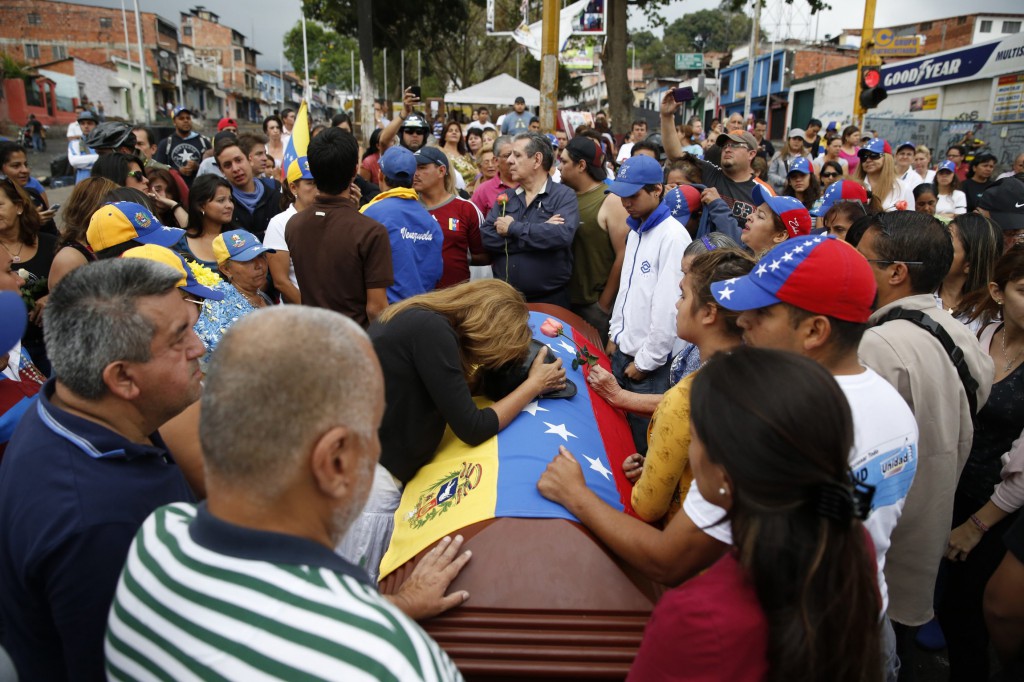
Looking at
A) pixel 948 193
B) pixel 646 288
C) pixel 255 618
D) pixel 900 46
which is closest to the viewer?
pixel 255 618

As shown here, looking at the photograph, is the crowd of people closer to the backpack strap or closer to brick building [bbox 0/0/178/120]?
the backpack strap

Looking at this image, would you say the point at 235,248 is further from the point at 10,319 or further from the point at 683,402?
the point at 683,402

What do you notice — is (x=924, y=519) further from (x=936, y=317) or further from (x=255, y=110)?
(x=255, y=110)

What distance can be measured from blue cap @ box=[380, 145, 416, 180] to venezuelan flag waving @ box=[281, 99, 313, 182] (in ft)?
2.83

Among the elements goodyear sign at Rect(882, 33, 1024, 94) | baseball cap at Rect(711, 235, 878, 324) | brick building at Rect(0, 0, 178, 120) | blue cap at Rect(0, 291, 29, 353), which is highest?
brick building at Rect(0, 0, 178, 120)

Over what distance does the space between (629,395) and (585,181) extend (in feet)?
9.40

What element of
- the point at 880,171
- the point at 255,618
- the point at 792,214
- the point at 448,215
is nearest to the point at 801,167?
the point at 880,171

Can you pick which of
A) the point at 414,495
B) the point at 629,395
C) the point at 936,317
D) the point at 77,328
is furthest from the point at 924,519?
the point at 77,328

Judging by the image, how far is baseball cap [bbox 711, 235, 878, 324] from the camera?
1989 mm

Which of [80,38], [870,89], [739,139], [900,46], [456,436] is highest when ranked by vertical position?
[80,38]

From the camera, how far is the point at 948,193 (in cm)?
887

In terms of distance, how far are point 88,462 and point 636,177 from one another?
3.56 meters

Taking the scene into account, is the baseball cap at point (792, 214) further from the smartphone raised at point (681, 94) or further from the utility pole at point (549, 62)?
the utility pole at point (549, 62)

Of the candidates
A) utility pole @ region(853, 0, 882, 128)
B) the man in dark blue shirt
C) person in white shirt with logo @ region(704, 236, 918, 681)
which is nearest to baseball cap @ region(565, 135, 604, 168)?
the man in dark blue shirt
